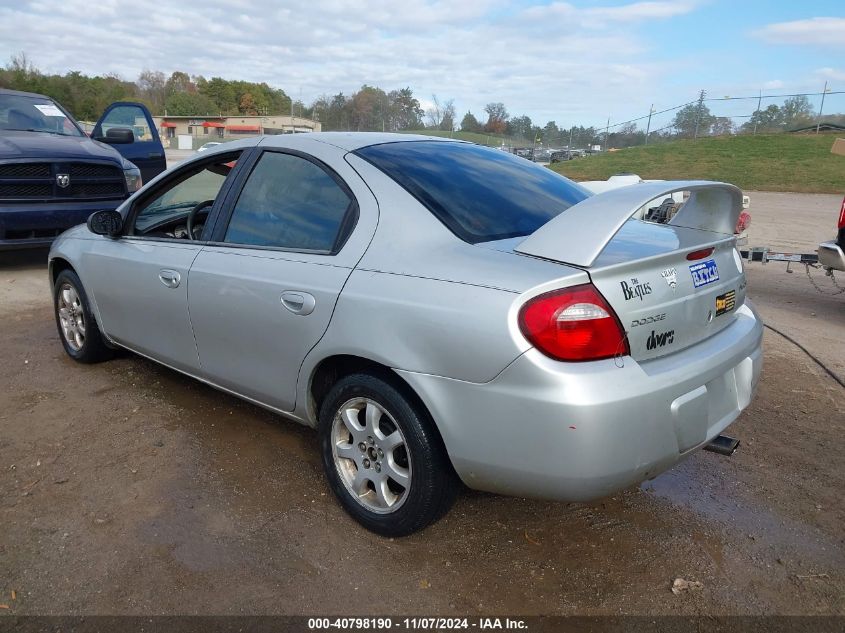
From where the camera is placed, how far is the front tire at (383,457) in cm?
250

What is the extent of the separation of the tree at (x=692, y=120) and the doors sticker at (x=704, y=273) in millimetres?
39756

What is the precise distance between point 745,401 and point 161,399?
321cm

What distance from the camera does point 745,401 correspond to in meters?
2.78

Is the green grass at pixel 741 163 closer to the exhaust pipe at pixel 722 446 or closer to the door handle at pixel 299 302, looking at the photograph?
the exhaust pipe at pixel 722 446

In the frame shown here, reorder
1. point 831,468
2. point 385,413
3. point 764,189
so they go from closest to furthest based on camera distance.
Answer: point 385,413
point 831,468
point 764,189

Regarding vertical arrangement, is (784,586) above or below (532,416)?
below

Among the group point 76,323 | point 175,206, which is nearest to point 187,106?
point 76,323

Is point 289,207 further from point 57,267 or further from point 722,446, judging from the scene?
point 57,267

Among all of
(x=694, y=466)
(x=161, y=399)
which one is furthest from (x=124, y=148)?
(x=694, y=466)

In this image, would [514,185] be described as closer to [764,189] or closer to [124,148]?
[124,148]

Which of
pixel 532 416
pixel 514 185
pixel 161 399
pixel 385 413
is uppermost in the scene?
pixel 514 185

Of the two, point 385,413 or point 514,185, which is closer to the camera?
point 385,413

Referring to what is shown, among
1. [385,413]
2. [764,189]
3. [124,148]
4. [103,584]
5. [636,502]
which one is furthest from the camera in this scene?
[764,189]

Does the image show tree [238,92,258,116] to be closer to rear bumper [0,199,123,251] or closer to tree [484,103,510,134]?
tree [484,103,510,134]
